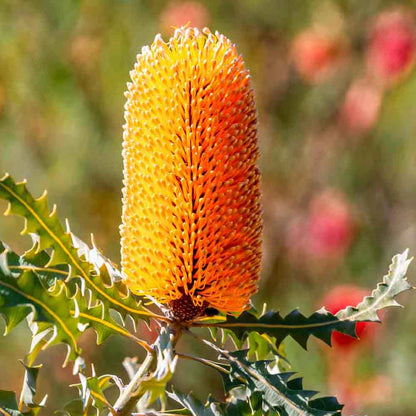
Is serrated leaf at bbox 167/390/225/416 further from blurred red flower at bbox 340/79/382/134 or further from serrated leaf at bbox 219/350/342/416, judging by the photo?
blurred red flower at bbox 340/79/382/134

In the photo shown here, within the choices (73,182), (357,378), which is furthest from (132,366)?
(73,182)

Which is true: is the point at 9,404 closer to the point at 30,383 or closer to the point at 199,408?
the point at 30,383

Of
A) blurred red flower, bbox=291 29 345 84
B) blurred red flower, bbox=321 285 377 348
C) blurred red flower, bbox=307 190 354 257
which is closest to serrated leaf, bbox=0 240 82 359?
blurred red flower, bbox=321 285 377 348

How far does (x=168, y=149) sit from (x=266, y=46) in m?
4.32

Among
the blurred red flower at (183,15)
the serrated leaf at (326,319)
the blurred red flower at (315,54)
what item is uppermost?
the blurred red flower at (315,54)

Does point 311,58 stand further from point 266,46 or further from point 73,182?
point 73,182

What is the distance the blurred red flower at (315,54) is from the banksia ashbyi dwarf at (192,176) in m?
3.86

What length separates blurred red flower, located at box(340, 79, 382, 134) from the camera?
479 cm

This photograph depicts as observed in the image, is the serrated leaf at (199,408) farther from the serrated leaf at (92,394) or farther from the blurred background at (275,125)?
the blurred background at (275,125)

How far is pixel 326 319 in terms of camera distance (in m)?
1.17

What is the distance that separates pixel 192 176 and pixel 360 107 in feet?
13.0

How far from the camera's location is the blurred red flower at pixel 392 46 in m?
4.43

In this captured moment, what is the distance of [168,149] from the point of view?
1120 mm

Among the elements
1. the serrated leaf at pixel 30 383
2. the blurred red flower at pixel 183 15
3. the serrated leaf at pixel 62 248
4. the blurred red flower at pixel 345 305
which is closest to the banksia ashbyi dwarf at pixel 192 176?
the serrated leaf at pixel 62 248
